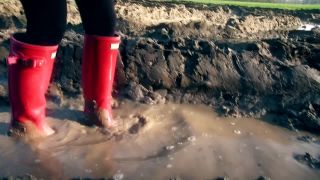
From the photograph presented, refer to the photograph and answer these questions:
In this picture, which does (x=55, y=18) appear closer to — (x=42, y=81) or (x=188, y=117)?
(x=42, y=81)

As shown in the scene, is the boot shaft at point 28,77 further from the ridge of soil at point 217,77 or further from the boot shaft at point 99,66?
the ridge of soil at point 217,77

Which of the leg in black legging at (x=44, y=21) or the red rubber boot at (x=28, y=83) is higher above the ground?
the leg in black legging at (x=44, y=21)

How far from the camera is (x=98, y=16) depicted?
2250 mm

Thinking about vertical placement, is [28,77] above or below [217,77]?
above

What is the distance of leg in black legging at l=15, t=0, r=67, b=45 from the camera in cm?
206

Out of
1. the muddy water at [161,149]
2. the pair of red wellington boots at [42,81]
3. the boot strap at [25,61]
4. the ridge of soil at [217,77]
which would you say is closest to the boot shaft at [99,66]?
the pair of red wellington boots at [42,81]

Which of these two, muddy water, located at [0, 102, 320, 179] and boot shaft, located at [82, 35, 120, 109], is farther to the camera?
boot shaft, located at [82, 35, 120, 109]

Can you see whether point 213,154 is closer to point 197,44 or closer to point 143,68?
point 143,68

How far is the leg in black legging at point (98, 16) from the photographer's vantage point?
221 centimetres

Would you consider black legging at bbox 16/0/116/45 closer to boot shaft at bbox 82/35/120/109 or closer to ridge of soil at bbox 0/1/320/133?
boot shaft at bbox 82/35/120/109

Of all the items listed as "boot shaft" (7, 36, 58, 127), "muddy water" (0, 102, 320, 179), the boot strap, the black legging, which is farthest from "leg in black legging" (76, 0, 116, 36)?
"muddy water" (0, 102, 320, 179)

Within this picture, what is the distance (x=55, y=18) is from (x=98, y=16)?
24cm

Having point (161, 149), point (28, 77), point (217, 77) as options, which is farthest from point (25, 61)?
point (217, 77)

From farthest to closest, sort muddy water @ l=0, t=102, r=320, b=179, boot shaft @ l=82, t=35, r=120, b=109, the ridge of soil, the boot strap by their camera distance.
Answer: the ridge of soil → boot shaft @ l=82, t=35, r=120, b=109 → the boot strap → muddy water @ l=0, t=102, r=320, b=179
